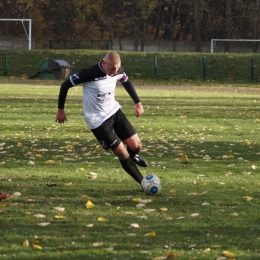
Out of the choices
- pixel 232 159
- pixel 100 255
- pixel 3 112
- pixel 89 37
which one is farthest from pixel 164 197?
pixel 89 37

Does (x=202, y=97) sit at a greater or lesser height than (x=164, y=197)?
lesser

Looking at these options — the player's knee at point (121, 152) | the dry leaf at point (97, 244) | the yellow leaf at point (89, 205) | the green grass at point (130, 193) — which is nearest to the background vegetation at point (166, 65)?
the green grass at point (130, 193)

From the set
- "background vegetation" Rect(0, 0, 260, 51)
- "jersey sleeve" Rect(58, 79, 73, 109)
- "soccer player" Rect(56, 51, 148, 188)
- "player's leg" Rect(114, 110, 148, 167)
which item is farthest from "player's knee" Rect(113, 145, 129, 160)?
"background vegetation" Rect(0, 0, 260, 51)

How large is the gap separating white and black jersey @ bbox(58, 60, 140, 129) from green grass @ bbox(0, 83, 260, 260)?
0.98m

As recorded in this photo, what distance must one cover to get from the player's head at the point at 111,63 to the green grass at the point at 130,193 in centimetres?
155

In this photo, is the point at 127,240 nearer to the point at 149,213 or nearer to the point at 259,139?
the point at 149,213

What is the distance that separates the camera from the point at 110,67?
401 inches

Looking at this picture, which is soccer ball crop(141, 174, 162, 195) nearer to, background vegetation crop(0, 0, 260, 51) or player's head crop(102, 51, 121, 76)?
player's head crop(102, 51, 121, 76)

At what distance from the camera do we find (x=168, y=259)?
6.91 m

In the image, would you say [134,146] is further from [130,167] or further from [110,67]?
[110,67]

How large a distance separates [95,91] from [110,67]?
39 cm

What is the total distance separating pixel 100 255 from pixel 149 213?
1996 millimetres

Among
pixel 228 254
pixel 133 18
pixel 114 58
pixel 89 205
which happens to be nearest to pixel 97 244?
pixel 228 254

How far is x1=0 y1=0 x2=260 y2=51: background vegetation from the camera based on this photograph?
261ft
